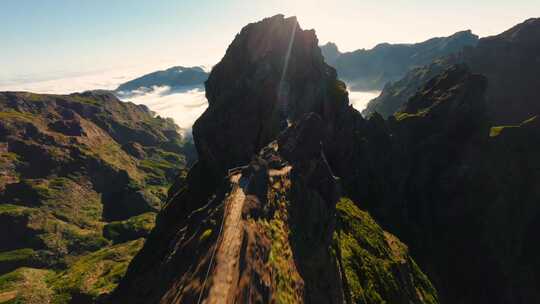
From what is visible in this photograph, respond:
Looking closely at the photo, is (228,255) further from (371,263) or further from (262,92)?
(262,92)

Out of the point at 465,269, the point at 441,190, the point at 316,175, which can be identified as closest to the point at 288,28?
the point at 316,175

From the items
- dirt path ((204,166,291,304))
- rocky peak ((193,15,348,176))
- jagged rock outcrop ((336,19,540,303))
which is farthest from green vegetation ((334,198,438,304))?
rocky peak ((193,15,348,176))

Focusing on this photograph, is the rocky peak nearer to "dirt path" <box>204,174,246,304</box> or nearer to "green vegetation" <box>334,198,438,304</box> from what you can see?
"green vegetation" <box>334,198,438,304</box>

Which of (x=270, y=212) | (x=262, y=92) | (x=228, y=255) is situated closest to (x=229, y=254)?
(x=228, y=255)

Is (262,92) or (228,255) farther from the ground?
(262,92)

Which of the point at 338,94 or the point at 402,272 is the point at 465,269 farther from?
the point at 338,94

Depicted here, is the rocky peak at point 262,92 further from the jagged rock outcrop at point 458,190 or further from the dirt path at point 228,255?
the dirt path at point 228,255

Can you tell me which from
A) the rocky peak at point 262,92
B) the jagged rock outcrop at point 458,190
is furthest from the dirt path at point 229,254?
the jagged rock outcrop at point 458,190
